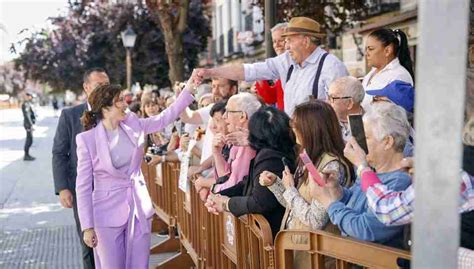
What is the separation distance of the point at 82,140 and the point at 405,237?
2.71 metres

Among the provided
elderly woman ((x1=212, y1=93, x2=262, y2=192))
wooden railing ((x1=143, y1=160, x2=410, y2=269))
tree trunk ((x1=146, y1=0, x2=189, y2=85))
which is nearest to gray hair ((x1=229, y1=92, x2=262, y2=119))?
elderly woman ((x1=212, y1=93, x2=262, y2=192))

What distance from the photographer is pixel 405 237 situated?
323 cm

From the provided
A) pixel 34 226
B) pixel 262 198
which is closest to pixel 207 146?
pixel 262 198

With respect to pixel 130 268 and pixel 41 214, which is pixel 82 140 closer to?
pixel 130 268

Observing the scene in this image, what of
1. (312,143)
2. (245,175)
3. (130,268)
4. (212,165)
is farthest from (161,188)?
(312,143)

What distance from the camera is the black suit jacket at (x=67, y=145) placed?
6016mm

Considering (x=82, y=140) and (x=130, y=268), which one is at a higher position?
(x=82, y=140)

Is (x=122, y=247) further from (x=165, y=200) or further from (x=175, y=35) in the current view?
(x=175, y=35)

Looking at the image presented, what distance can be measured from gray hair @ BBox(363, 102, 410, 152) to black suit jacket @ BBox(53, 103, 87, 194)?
323 centimetres

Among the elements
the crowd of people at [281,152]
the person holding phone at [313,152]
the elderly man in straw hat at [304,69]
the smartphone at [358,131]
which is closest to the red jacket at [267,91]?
the crowd of people at [281,152]

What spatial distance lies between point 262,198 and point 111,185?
1.53 metres

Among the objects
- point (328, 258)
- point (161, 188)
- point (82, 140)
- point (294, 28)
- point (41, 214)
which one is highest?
point (294, 28)

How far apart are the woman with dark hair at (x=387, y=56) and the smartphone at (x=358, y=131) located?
5.24 ft

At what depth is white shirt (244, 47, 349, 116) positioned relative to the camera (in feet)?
18.4
